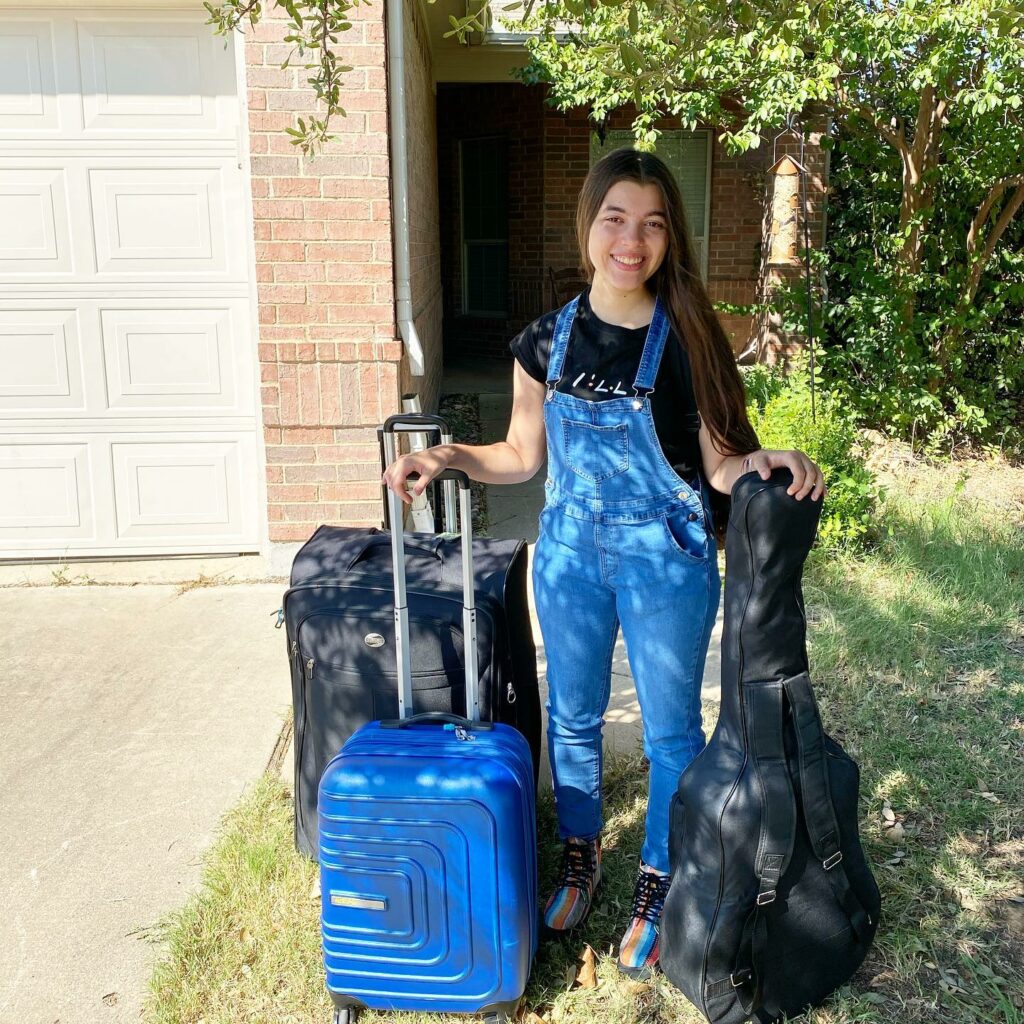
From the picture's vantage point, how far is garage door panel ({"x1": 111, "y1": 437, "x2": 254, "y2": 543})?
5.34 metres

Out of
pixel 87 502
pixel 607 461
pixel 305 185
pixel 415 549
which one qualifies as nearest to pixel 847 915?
pixel 607 461

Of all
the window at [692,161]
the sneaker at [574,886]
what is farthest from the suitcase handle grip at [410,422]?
the window at [692,161]

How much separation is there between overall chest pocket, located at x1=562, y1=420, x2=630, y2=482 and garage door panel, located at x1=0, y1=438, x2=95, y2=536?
3.78 meters

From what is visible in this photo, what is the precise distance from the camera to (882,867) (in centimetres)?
288

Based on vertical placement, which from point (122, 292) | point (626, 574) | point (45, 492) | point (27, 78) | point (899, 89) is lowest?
point (45, 492)

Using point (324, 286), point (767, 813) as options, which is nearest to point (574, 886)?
point (767, 813)

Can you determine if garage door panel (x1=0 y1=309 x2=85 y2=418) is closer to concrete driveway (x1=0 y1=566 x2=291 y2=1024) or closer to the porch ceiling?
concrete driveway (x1=0 y1=566 x2=291 y2=1024)

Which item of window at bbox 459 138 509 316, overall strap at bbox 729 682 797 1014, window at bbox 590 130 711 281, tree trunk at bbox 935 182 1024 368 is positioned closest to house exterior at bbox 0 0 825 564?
overall strap at bbox 729 682 797 1014

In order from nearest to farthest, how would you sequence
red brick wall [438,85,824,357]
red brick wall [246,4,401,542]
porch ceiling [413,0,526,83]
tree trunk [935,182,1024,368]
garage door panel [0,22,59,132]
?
red brick wall [246,4,401,542] < garage door panel [0,22,59,132] < tree trunk [935,182,1024,368] < porch ceiling [413,0,526,83] < red brick wall [438,85,824,357]

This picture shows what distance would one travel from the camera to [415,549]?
2775mm

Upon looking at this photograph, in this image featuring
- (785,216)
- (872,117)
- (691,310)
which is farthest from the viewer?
(785,216)

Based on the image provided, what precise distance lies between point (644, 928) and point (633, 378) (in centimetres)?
130

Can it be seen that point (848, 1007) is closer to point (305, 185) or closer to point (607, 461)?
point (607, 461)

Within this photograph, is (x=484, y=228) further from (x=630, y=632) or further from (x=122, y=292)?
(x=630, y=632)
